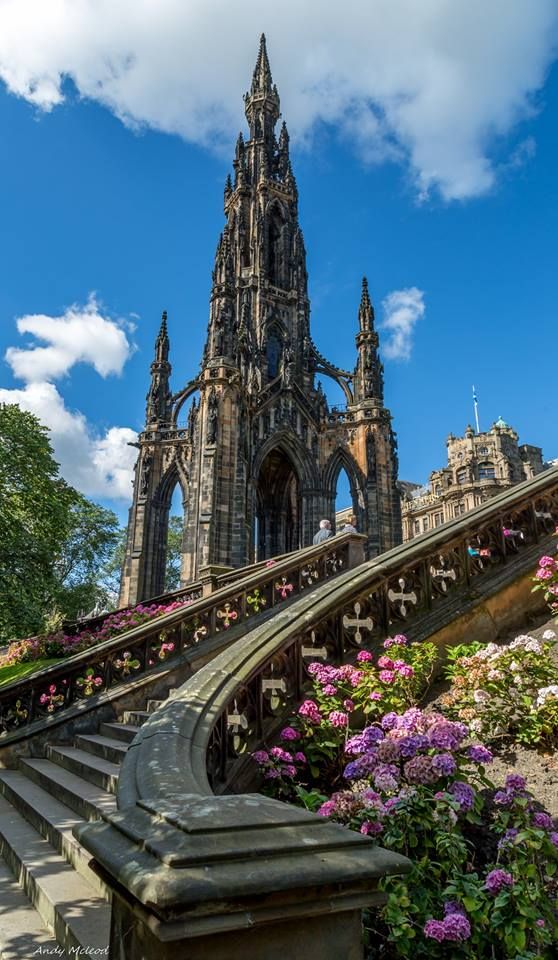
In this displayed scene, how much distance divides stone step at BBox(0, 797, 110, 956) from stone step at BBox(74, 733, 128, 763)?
98 cm

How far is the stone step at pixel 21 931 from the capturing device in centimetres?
279

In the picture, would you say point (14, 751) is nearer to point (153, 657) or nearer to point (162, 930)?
point (153, 657)

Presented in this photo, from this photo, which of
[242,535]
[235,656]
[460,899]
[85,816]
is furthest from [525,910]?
[242,535]

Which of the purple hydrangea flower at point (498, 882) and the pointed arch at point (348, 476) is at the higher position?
the pointed arch at point (348, 476)

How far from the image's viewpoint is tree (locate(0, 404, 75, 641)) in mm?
20875

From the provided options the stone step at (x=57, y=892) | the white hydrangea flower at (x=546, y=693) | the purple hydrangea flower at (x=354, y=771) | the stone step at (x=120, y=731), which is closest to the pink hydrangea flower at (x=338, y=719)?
the purple hydrangea flower at (x=354, y=771)

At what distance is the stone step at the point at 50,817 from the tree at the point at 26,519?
15.5 meters

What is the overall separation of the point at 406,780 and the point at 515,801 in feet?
1.85

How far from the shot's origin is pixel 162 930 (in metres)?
1.46

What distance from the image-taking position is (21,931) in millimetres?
3059

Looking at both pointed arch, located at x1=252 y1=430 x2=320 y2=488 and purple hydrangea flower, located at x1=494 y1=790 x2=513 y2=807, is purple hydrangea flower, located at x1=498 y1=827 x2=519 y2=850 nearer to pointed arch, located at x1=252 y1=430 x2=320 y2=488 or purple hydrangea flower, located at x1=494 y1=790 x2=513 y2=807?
purple hydrangea flower, located at x1=494 y1=790 x2=513 y2=807

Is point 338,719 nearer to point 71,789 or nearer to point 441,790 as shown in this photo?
point 441,790

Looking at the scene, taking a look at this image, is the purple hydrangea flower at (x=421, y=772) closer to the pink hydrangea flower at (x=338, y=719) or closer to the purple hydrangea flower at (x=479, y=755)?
the purple hydrangea flower at (x=479, y=755)

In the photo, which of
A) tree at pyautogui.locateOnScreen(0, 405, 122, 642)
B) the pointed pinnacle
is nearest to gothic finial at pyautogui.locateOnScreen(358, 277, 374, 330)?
the pointed pinnacle
